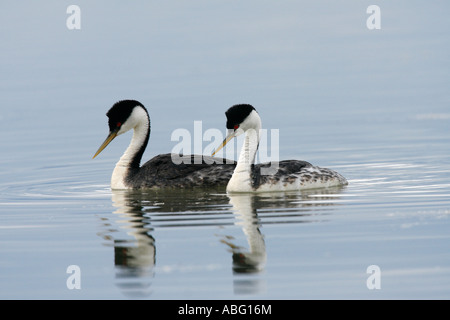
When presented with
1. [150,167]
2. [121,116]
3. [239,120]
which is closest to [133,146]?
[121,116]

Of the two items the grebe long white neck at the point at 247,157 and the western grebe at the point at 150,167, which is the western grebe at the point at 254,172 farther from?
the western grebe at the point at 150,167

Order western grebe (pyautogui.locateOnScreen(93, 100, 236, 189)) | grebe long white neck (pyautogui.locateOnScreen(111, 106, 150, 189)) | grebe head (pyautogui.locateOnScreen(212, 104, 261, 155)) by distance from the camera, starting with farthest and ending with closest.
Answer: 1. grebe long white neck (pyautogui.locateOnScreen(111, 106, 150, 189))
2. western grebe (pyautogui.locateOnScreen(93, 100, 236, 189))
3. grebe head (pyautogui.locateOnScreen(212, 104, 261, 155))

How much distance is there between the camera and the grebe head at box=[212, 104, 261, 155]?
16.2 m

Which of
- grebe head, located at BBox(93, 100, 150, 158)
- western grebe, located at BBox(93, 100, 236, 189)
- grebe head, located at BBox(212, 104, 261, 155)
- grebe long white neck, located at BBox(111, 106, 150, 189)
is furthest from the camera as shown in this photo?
grebe head, located at BBox(93, 100, 150, 158)

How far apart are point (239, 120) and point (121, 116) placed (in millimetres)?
2456

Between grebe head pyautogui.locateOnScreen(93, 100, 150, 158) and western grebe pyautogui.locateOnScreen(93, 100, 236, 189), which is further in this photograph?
grebe head pyautogui.locateOnScreen(93, 100, 150, 158)

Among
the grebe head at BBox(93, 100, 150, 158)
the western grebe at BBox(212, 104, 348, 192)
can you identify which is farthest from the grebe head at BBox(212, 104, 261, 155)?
the grebe head at BBox(93, 100, 150, 158)

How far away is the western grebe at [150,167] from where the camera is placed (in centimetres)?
1711

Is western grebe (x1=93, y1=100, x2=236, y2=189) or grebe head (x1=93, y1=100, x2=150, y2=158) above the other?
grebe head (x1=93, y1=100, x2=150, y2=158)

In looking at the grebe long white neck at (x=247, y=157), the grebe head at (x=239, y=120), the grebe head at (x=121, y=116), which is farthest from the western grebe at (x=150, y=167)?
the grebe head at (x=239, y=120)

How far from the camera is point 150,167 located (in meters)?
17.4

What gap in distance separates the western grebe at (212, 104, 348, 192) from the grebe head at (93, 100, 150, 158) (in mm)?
2187

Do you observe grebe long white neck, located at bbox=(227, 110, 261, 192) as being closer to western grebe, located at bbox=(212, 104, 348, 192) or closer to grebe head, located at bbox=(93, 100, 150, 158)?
western grebe, located at bbox=(212, 104, 348, 192)

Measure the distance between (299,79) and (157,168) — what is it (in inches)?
621
